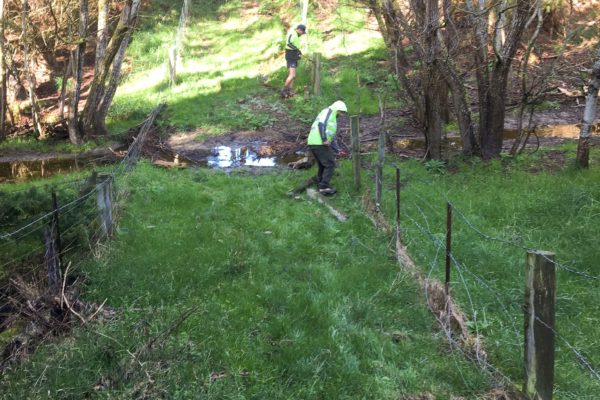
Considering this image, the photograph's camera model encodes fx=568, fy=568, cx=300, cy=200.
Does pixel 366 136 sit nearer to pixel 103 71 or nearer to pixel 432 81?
pixel 432 81

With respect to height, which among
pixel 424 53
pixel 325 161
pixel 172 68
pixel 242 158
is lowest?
pixel 242 158

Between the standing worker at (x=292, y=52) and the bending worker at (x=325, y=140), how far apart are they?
729 cm

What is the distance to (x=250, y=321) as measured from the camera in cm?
533

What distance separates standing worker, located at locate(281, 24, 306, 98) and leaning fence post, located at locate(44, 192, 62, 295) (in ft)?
38.5

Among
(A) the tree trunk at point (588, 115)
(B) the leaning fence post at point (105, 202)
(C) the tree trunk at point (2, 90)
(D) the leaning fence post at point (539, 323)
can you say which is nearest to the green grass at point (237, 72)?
(C) the tree trunk at point (2, 90)

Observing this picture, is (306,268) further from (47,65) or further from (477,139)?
(47,65)

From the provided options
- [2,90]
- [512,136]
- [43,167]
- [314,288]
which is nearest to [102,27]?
[2,90]

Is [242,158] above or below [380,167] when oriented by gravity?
below

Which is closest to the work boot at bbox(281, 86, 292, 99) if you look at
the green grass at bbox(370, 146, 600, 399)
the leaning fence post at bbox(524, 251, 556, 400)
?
the green grass at bbox(370, 146, 600, 399)

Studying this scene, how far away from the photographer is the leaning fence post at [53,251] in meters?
5.50

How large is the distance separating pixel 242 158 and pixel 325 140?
3864 millimetres

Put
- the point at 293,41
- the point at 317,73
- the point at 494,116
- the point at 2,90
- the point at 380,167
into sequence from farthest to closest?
the point at 293,41 → the point at 317,73 → the point at 2,90 → the point at 494,116 → the point at 380,167

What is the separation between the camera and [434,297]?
5.67 meters

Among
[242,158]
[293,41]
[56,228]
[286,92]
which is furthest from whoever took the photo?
[286,92]
